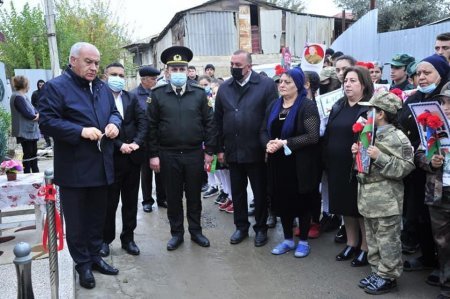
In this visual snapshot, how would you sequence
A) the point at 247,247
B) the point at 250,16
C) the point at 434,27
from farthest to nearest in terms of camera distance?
1. the point at 250,16
2. the point at 434,27
3. the point at 247,247

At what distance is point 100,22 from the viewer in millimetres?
24812

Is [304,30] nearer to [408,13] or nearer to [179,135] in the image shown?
[408,13]

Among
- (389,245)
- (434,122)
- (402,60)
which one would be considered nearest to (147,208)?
(389,245)

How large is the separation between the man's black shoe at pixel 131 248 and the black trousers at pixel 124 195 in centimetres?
4

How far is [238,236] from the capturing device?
4871mm

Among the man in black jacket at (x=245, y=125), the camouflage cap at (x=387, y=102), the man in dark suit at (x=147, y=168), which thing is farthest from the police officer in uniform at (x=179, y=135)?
the camouflage cap at (x=387, y=102)

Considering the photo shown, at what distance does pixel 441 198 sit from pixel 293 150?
55.3 inches

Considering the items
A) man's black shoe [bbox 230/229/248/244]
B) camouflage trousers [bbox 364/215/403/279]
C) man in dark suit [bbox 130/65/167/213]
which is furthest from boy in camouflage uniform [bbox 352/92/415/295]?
man in dark suit [bbox 130/65/167/213]

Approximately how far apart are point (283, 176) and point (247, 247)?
1013 mm

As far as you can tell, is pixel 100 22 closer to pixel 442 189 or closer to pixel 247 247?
pixel 247 247

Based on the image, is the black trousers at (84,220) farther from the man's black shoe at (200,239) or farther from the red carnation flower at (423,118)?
the red carnation flower at (423,118)

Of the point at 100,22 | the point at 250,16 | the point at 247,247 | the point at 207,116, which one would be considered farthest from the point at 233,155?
the point at 100,22

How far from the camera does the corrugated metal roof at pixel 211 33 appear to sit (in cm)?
2148

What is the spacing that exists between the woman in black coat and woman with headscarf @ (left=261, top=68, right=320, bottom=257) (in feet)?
0.62
